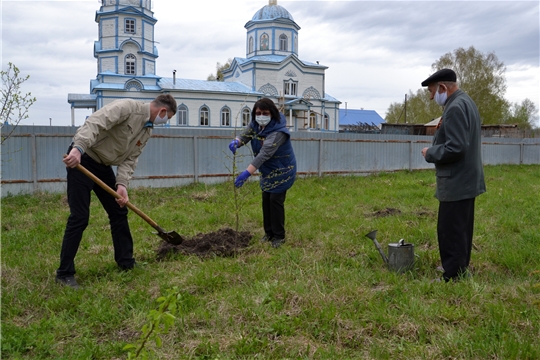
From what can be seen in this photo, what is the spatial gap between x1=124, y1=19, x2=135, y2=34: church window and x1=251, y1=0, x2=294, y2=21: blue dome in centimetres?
1104

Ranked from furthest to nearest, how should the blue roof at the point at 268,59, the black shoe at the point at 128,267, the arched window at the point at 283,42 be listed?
the arched window at the point at 283,42 < the blue roof at the point at 268,59 < the black shoe at the point at 128,267

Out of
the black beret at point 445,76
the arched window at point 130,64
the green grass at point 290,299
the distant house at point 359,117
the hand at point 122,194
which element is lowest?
the green grass at point 290,299

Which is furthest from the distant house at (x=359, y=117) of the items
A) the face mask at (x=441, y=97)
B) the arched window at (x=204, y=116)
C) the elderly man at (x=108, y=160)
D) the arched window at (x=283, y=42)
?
the elderly man at (x=108, y=160)

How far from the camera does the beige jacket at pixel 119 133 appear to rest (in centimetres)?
386

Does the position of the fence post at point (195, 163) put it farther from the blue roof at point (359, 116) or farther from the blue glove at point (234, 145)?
the blue roof at point (359, 116)

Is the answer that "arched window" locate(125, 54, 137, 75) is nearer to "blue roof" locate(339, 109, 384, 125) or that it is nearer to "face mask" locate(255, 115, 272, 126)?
"blue roof" locate(339, 109, 384, 125)

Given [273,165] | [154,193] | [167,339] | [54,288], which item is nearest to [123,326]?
[167,339]

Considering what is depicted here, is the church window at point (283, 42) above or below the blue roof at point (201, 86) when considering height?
above

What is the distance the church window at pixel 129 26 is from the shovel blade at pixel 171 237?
1341 inches

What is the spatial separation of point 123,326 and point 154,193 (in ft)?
25.7

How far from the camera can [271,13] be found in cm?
4028

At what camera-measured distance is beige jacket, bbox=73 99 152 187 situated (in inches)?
152

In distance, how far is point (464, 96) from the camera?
3.86 metres

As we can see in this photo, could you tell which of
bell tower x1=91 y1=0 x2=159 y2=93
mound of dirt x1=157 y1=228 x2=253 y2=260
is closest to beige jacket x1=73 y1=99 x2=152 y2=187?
mound of dirt x1=157 y1=228 x2=253 y2=260
